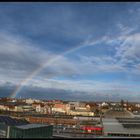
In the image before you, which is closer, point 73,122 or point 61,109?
point 73,122

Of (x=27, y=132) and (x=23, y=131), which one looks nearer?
(x=23, y=131)

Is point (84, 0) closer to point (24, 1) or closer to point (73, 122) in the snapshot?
point (24, 1)

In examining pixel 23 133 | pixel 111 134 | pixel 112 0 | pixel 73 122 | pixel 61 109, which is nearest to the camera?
pixel 112 0

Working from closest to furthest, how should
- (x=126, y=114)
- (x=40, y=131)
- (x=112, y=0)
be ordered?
(x=112, y=0) < (x=40, y=131) < (x=126, y=114)

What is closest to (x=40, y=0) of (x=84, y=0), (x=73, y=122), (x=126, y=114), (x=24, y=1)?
(x=24, y=1)

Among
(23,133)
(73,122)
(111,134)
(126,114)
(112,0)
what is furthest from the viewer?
(126,114)

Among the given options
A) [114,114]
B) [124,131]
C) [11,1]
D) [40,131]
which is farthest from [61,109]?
[11,1]

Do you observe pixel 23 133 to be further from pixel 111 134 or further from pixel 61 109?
pixel 61 109

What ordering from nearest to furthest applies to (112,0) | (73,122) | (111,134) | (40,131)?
(112,0), (40,131), (111,134), (73,122)

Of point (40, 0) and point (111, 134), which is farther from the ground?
point (40, 0)
